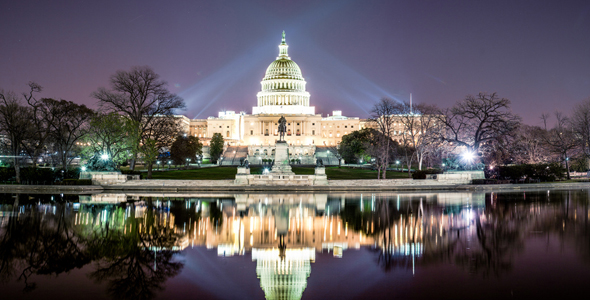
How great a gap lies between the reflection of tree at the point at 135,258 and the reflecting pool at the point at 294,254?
0.03 meters

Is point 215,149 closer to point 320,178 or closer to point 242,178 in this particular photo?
point 242,178

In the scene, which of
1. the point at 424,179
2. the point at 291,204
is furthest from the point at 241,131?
the point at 291,204

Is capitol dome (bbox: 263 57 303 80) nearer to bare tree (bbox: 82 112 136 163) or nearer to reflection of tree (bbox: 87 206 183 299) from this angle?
bare tree (bbox: 82 112 136 163)

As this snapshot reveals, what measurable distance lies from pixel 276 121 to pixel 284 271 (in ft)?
422

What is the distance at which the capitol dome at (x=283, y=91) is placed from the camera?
148 m

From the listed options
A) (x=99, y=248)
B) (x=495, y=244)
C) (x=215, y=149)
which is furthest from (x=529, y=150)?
(x=99, y=248)

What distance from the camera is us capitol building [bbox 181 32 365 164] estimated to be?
14025 cm

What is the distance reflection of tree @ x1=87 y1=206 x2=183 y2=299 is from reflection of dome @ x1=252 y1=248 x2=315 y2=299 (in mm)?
2171

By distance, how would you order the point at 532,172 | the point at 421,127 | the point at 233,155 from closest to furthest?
1. the point at 532,172
2. the point at 421,127
3. the point at 233,155

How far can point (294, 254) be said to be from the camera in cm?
1327

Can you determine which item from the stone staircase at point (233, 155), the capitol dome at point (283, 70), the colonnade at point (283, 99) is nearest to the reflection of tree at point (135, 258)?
the stone staircase at point (233, 155)

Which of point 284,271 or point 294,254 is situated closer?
point 284,271

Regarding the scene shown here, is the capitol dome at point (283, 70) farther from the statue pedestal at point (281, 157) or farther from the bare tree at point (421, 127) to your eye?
the statue pedestal at point (281, 157)

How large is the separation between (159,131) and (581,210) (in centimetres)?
4278
